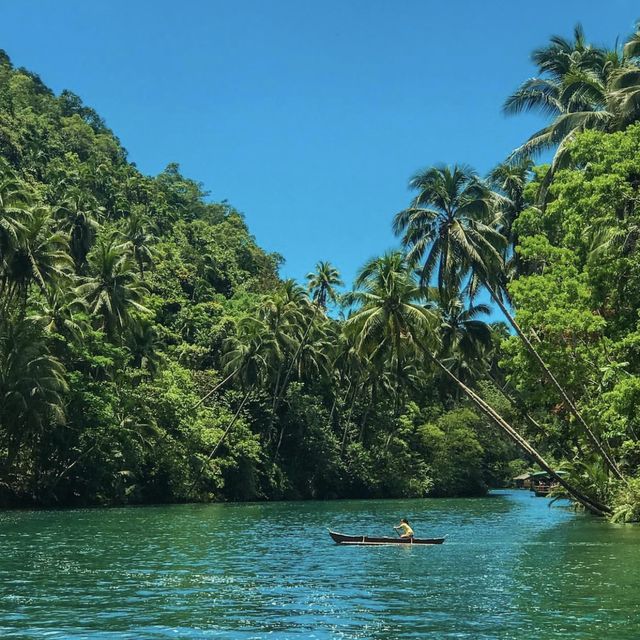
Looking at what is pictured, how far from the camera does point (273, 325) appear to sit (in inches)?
2827

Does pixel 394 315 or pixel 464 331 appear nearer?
pixel 394 315

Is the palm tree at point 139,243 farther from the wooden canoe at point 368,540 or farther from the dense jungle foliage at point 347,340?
the wooden canoe at point 368,540

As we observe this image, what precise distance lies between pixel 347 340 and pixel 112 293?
20004 millimetres

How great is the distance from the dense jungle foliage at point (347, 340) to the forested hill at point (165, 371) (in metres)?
0.20

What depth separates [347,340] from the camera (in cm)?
6631

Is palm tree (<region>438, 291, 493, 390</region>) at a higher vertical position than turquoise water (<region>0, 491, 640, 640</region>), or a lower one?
higher

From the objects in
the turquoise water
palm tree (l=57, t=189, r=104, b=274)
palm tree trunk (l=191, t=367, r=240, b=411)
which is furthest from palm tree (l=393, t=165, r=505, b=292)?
palm tree (l=57, t=189, r=104, b=274)

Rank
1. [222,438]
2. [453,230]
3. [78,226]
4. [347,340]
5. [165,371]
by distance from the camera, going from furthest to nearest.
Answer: [78,226], [347,340], [222,438], [165,371], [453,230]

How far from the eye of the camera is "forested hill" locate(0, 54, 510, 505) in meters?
47.4

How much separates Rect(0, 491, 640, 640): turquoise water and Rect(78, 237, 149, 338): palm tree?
65.3 feet

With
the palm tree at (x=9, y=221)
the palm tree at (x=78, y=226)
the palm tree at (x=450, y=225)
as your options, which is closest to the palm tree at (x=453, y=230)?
the palm tree at (x=450, y=225)

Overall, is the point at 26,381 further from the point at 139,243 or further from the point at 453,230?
the point at 139,243

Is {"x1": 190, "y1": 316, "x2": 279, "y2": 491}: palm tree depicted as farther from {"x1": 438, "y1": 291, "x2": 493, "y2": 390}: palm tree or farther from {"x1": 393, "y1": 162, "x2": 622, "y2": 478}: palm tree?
{"x1": 393, "y1": 162, "x2": 622, "y2": 478}: palm tree

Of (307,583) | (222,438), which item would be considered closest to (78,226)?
(222,438)
